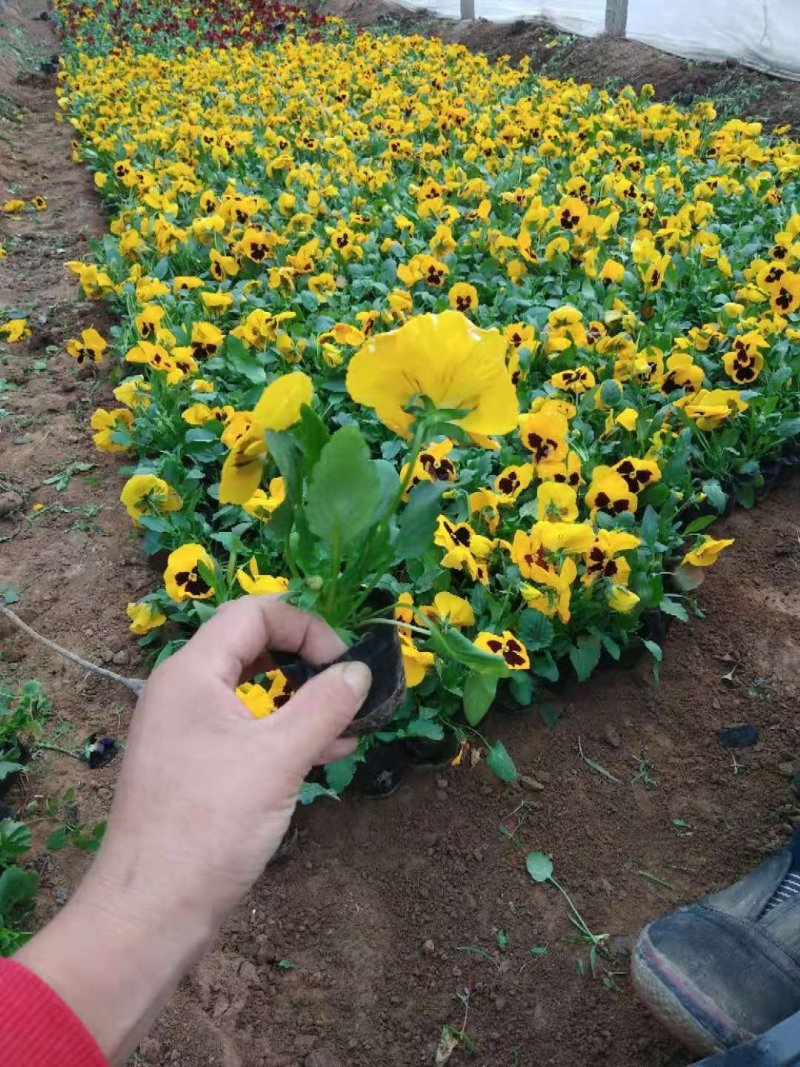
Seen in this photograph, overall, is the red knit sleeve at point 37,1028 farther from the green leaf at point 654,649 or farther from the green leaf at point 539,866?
the green leaf at point 654,649

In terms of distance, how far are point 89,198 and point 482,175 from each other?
2.67 m

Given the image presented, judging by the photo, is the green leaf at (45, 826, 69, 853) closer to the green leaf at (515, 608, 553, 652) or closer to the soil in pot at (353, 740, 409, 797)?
the soil in pot at (353, 740, 409, 797)

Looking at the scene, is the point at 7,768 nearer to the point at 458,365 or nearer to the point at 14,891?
the point at 14,891

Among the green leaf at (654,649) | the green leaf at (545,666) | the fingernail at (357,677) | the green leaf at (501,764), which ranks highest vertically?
the fingernail at (357,677)

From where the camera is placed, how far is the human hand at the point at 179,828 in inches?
31.5

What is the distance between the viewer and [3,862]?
1.61 meters

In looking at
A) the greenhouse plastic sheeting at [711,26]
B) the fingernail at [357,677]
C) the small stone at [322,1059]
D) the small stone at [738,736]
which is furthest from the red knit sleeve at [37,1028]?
the greenhouse plastic sheeting at [711,26]

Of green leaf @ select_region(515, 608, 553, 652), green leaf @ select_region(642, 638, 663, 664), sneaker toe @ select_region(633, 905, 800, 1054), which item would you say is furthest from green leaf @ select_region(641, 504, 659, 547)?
sneaker toe @ select_region(633, 905, 800, 1054)

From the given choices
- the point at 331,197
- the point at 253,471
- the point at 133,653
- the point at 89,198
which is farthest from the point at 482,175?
the point at 253,471

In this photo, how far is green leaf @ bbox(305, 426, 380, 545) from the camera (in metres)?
0.90

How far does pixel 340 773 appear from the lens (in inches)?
64.2

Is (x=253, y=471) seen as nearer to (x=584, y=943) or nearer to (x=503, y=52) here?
(x=584, y=943)

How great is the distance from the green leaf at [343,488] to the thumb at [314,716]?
0.16 meters

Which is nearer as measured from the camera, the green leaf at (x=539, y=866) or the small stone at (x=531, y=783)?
the green leaf at (x=539, y=866)
